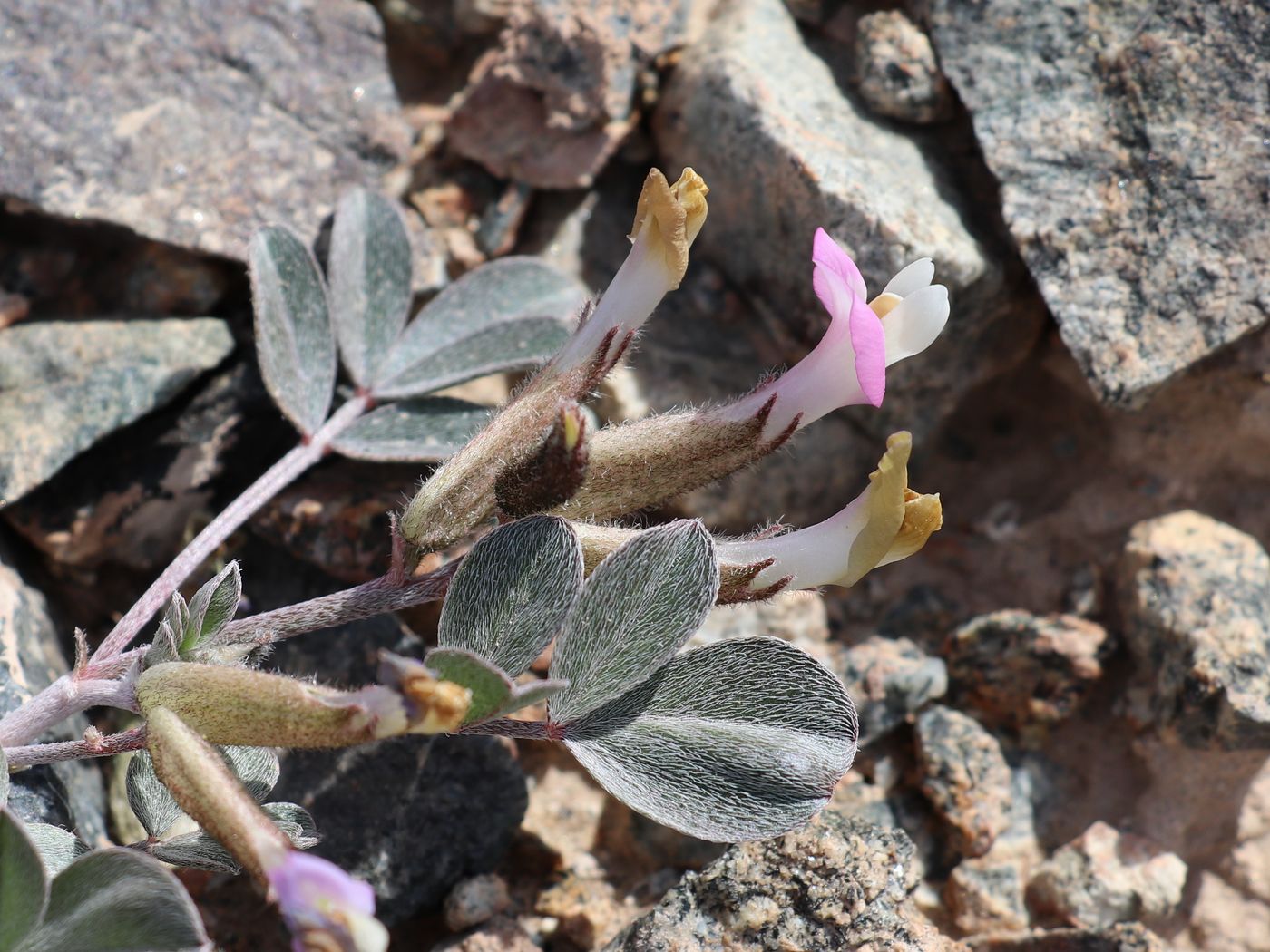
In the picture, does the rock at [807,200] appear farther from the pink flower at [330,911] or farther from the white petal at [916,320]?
the pink flower at [330,911]

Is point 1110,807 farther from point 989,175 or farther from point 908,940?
point 989,175

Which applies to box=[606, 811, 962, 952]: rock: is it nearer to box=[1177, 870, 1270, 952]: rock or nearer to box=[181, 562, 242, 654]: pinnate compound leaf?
box=[1177, 870, 1270, 952]: rock

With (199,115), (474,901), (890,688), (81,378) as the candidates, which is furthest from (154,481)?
(890,688)

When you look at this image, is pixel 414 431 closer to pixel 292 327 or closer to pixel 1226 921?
pixel 292 327

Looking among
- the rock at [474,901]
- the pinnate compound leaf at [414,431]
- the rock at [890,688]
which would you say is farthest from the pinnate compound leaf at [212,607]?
the rock at [890,688]

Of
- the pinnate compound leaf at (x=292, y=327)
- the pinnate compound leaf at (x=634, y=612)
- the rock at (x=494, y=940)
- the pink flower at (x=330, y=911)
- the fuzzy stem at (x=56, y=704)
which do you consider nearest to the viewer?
the pink flower at (x=330, y=911)

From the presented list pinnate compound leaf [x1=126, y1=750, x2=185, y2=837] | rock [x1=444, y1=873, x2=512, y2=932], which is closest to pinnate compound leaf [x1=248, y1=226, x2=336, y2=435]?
pinnate compound leaf [x1=126, y1=750, x2=185, y2=837]
